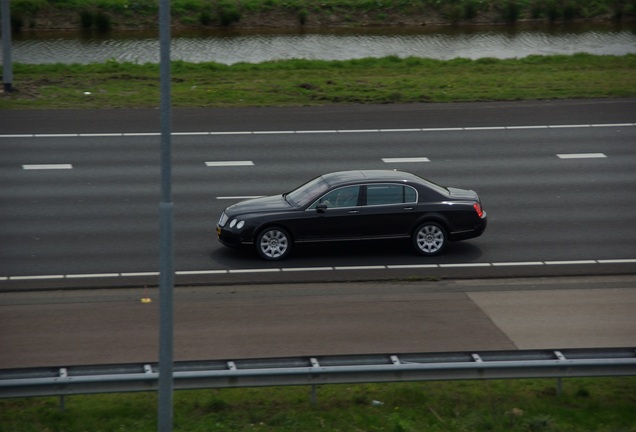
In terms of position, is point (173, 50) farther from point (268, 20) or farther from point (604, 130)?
point (604, 130)

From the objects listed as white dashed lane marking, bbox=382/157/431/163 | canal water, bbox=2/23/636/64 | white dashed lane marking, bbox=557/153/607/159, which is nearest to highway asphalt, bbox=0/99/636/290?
white dashed lane marking, bbox=557/153/607/159

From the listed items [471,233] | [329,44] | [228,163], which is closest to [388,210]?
[471,233]

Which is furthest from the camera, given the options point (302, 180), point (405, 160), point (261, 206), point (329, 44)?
point (329, 44)

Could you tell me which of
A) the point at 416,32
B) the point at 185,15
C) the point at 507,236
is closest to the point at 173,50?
the point at 185,15

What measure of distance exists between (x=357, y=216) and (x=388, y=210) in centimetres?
58

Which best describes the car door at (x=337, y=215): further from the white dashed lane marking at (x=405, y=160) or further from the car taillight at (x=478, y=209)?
the white dashed lane marking at (x=405, y=160)

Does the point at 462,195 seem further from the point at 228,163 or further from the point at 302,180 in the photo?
the point at 228,163

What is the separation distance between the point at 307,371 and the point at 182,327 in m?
3.55

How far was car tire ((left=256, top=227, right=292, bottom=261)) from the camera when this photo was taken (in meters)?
17.7

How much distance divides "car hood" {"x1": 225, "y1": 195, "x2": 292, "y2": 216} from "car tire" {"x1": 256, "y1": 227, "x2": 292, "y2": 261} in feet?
1.37

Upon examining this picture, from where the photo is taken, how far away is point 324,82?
32094mm

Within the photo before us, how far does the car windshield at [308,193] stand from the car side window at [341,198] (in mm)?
135

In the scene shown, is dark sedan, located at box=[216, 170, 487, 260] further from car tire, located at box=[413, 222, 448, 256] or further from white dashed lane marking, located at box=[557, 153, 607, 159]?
white dashed lane marking, located at box=[557, 153, 607, 159]

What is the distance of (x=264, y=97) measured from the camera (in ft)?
99.0
